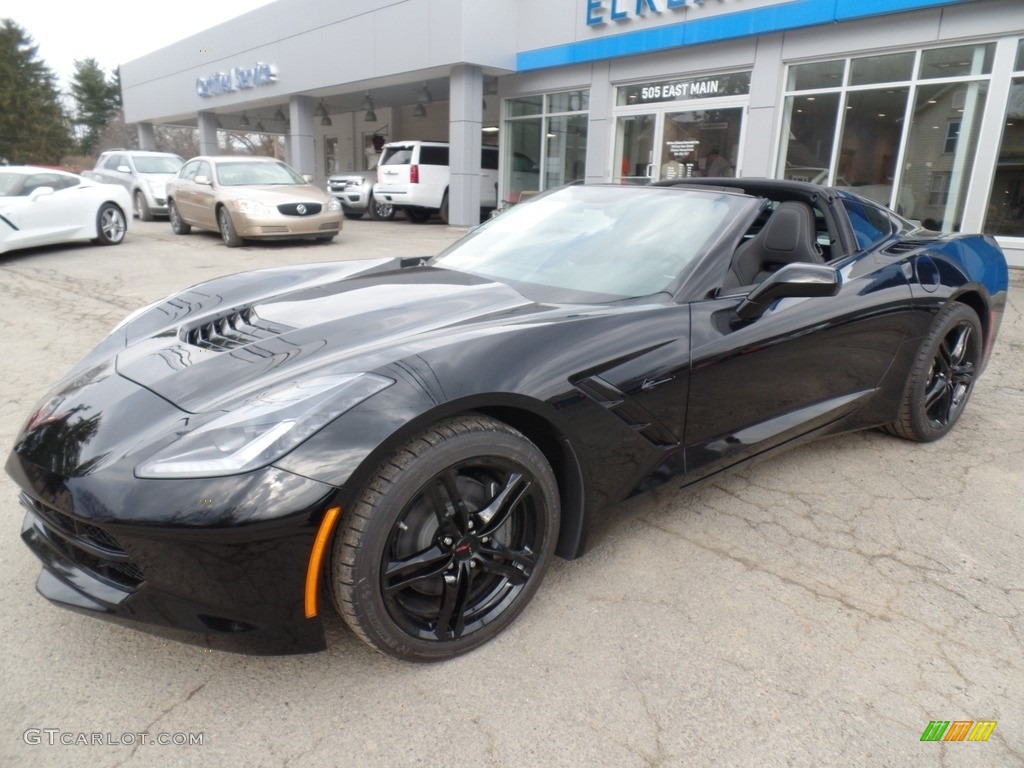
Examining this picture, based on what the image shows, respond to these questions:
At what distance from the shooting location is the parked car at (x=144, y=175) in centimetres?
1527

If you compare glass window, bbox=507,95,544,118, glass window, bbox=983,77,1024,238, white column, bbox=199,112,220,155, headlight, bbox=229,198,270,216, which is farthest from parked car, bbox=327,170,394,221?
glass window, bbox=983,77,1024,238

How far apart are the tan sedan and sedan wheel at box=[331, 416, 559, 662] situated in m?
9.63

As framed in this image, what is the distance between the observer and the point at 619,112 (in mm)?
13453

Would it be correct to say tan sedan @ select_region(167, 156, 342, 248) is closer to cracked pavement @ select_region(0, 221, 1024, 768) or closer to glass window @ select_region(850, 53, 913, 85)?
glass window @ select_region(850, 53, 913, 85)

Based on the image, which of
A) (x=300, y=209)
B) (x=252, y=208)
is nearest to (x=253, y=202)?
(x=252, y=208)

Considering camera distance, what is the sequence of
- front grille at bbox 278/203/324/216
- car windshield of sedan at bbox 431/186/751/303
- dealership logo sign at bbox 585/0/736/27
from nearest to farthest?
car windshield of sedan at bbox 431/186/751/303 < front grille at bbox 278/203/324/216 < dealership logo sign at bbox 585/0/736/27

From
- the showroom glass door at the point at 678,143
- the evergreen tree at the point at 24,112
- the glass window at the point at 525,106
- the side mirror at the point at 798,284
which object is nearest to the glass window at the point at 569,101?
the glass window at the point at 525,106

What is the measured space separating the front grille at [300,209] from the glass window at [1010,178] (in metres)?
9.52

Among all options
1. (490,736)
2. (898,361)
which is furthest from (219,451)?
(898,361)

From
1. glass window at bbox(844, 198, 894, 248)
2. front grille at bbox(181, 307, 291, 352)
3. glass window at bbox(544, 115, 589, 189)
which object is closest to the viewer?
front grille at bbox(181, 307, 291, 352)

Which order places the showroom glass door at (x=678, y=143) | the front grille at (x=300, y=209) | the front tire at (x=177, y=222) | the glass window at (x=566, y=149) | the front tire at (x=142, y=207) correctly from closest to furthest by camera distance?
the front grille at (x=300, y=209), the showroom glass door at (x=678, y=143), the front tire at (x=177, y=222), the glass window at (x=566, y=149), the front tire at (x=142, y=207)

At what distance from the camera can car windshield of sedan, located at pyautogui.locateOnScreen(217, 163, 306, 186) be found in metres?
11.2

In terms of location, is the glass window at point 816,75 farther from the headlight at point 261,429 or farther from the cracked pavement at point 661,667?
the headlight at point 261,429

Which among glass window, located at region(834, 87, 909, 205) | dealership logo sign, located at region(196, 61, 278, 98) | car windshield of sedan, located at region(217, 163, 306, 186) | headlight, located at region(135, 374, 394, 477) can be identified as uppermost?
dealership logo sign, located at region(196, 61, 278, 98)
